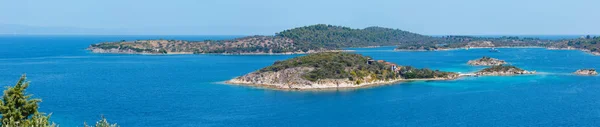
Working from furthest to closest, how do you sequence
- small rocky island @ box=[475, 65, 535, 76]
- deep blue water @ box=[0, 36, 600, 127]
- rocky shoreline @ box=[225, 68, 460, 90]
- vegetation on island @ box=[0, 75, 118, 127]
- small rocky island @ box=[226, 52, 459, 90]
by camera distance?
small rocky island @ box=[475, 65, 535, 76] → small rocky island @ box=[226, 52, 459, 90] → rocky shoreline @ box=[225, 68, 460, 90] → deep blue water @ box=[0, 36, 600, 127] → vegetation on island @ box=[0, 75, 118, 127]

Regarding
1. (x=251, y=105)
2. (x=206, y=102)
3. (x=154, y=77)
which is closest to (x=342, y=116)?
(x=251, y=105)

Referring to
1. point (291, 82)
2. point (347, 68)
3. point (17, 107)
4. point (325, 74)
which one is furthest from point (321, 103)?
point (17, 107)

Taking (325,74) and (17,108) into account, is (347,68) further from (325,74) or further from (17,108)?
(17,108)

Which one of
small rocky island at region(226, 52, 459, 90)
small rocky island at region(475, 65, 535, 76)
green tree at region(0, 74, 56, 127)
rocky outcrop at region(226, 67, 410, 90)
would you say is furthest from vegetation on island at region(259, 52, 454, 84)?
green tree at region(0, 74, 56, 127)

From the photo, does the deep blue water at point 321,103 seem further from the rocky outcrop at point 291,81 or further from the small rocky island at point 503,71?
the small rocky island at point 503,71

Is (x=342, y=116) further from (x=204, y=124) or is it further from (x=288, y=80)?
(x=288, y=80)

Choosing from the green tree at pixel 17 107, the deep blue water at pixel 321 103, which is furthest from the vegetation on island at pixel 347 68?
the green tree at pixel 17 107

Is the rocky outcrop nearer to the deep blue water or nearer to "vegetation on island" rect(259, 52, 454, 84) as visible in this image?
"vegetation on island" rect(259, 52, 454, 84)
